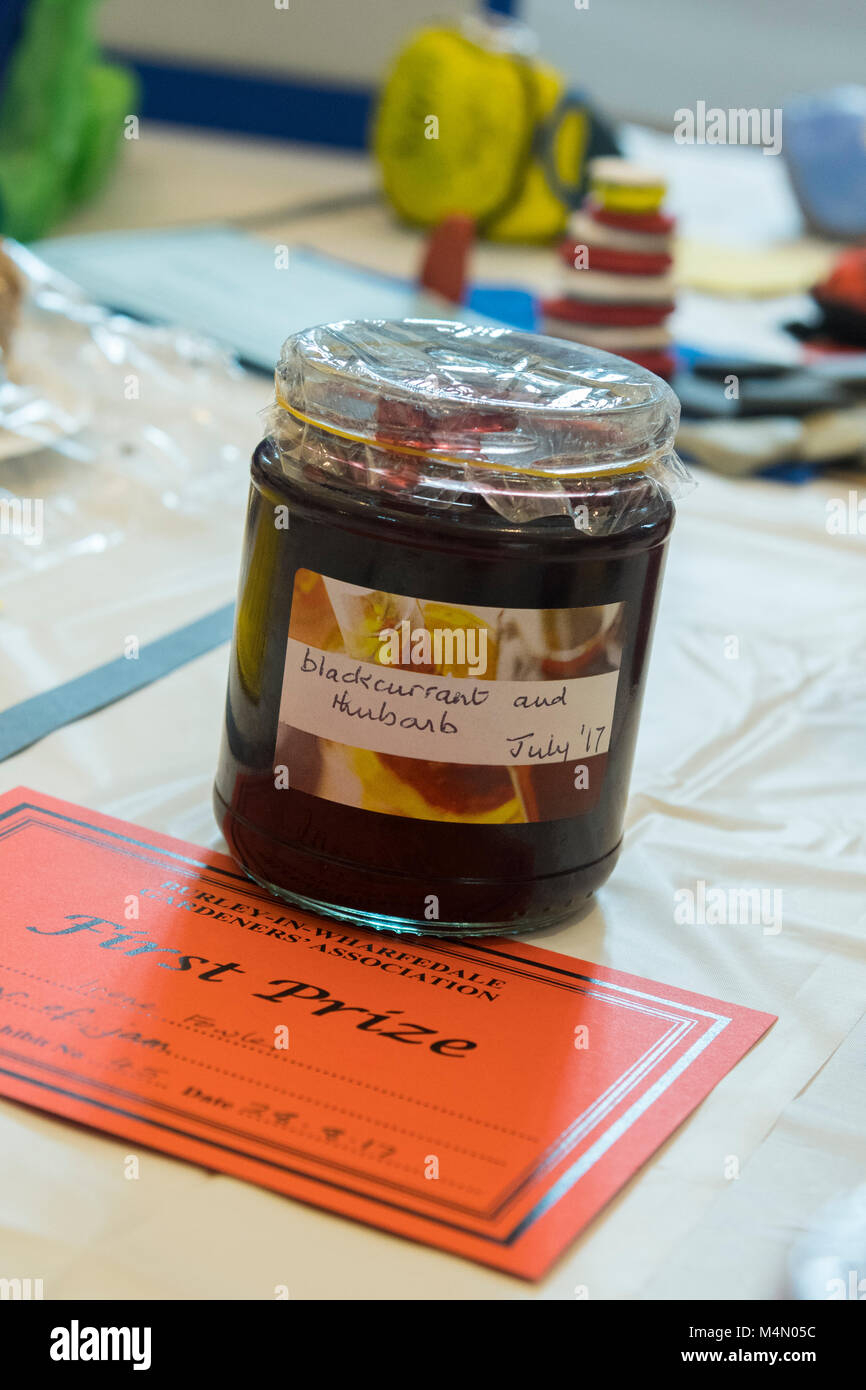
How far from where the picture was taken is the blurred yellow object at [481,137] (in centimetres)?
167

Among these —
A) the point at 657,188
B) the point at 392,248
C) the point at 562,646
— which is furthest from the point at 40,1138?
the point at 392,248

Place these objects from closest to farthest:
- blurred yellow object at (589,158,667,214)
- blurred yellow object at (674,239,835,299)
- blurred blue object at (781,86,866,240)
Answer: blurred yellow object at (589,158,667,214) < blurred yellow object at (674,239,835,299) < blurred blue object at (781,86,866,240)

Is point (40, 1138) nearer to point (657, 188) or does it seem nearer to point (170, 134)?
point (657, 188)

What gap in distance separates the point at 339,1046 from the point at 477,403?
207 millimetres

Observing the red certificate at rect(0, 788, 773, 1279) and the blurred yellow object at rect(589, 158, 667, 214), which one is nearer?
the red certificate at rect(0, 788, 773, 1279)

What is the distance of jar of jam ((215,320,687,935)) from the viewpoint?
439mm

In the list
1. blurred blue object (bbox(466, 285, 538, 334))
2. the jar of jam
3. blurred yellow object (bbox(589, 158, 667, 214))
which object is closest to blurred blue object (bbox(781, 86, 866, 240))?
blurred blue object (bbox(466, 285, 538, 334))

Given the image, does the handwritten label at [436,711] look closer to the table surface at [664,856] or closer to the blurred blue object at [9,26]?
the table surface at [664,856]

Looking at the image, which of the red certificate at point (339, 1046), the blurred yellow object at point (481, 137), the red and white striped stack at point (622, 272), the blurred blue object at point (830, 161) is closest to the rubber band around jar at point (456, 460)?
the red certificate at point (339, 1046)

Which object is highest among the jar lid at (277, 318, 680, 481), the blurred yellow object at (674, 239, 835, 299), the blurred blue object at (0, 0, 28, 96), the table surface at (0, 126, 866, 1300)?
the blurred blue object at (0, 0, 28, 96)

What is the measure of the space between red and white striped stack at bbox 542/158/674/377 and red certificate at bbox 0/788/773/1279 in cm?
69

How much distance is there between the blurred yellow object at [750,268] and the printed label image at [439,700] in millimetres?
1188

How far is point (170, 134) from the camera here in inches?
83.0

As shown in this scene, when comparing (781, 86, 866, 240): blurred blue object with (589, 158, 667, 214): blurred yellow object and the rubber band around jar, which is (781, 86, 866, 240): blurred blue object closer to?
(589, 158, 667, 214): blurred yellow object
